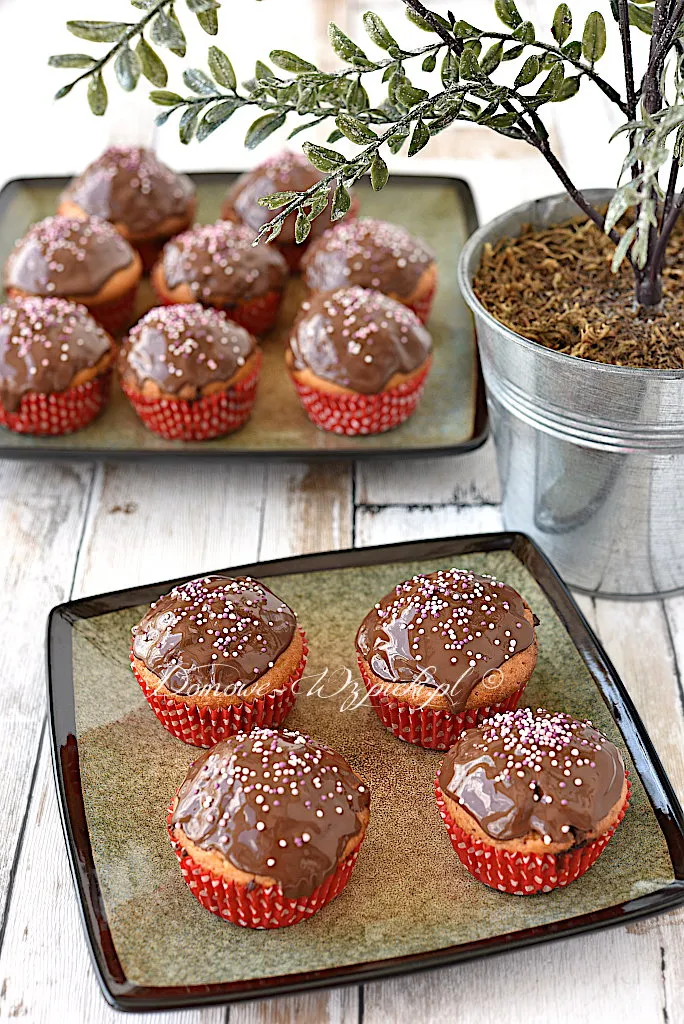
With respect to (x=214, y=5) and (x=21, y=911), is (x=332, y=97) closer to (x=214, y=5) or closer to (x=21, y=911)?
(x=214, y=5)

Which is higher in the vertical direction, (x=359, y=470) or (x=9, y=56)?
(x=9, y=56)

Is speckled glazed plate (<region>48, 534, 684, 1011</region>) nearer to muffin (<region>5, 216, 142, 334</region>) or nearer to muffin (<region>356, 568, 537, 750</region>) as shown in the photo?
muffin (<region>356, 568, 537, 750</region>)

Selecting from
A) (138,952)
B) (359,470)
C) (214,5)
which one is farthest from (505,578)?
(214,5)

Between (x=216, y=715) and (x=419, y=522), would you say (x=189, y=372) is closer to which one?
(x=419, y=522)

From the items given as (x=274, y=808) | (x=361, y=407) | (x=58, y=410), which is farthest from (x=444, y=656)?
(x=58, y=410)

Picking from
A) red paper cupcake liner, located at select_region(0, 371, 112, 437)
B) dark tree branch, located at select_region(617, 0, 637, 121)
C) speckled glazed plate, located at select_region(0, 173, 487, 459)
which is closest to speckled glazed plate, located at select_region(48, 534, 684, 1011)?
speckled glazed plate, located at select_region(0, 173, 487, 459)

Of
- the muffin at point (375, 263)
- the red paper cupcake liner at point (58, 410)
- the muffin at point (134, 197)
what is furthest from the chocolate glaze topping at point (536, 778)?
the muffin at point (134, 197)

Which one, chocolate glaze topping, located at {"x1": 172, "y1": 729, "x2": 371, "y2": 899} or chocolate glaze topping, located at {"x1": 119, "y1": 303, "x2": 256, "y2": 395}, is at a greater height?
chocolate glaze topping, located at {"x1": 119, "y1": 303, "x2": 256, "y2": 395}
